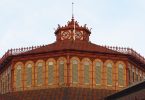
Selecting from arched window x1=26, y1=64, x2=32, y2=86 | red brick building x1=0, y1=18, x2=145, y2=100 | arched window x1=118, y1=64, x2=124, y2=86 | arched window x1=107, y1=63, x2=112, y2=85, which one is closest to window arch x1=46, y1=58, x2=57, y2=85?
red brick building x1=0, y1=18, x2=145, y2=100

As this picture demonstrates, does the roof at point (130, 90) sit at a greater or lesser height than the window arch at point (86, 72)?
lesser

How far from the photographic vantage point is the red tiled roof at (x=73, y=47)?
85250mm

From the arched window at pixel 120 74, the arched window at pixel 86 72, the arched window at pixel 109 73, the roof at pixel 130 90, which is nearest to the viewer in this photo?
the roof at pixel 130 90

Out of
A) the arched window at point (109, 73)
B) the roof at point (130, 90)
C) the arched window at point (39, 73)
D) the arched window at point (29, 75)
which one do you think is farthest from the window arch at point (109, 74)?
the arched window at point (29, 75)

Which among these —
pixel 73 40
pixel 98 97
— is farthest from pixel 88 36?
pixel 98 97

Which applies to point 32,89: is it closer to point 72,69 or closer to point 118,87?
point 72,69

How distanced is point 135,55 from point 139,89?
70.0 ft

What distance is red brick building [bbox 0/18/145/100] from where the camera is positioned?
82812 mm

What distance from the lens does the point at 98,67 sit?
8494cm

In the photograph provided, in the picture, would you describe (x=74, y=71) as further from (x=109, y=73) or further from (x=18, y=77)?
(x=18, y=77)

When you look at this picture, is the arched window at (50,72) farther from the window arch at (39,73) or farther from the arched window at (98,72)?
the arched window at (98,72)

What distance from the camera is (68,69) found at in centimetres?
8344

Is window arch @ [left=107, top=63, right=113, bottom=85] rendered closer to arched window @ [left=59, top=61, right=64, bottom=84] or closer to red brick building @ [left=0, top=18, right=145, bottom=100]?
red brick building @ [left=0, top=18, right=145, bottom=100]

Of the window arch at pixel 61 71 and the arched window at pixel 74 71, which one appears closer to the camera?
the window arch at pixel 61 71
